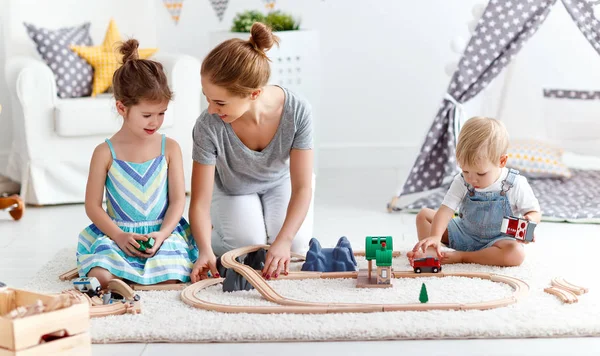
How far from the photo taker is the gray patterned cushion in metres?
3.78

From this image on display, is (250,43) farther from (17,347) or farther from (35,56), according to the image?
(35,56)

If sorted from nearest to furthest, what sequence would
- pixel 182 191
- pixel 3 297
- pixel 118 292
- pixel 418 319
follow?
pixel 3 297, pixel 418 319, pixel 118 292, pixel 182 191

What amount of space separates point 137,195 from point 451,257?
0.95 m

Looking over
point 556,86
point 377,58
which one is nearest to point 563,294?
point 556,86

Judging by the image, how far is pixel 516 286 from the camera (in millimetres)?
2260

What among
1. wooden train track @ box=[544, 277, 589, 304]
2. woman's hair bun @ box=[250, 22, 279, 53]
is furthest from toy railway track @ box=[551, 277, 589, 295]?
woman's hair bun @ box=[250, 22, 279, 53]

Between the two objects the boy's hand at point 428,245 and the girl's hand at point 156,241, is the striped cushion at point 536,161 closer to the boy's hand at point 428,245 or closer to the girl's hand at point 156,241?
the boy's hand at point 428,245

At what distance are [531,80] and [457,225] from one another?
169 cm

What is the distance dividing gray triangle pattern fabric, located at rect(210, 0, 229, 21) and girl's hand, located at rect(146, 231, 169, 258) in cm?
226

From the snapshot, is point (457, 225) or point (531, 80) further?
point (531, 80)

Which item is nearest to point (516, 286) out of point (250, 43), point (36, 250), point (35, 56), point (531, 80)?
point (250, 43)

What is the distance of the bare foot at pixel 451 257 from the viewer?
2.55 metres

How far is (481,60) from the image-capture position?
11.1 ft

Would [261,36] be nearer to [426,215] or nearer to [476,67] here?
[426,215]
